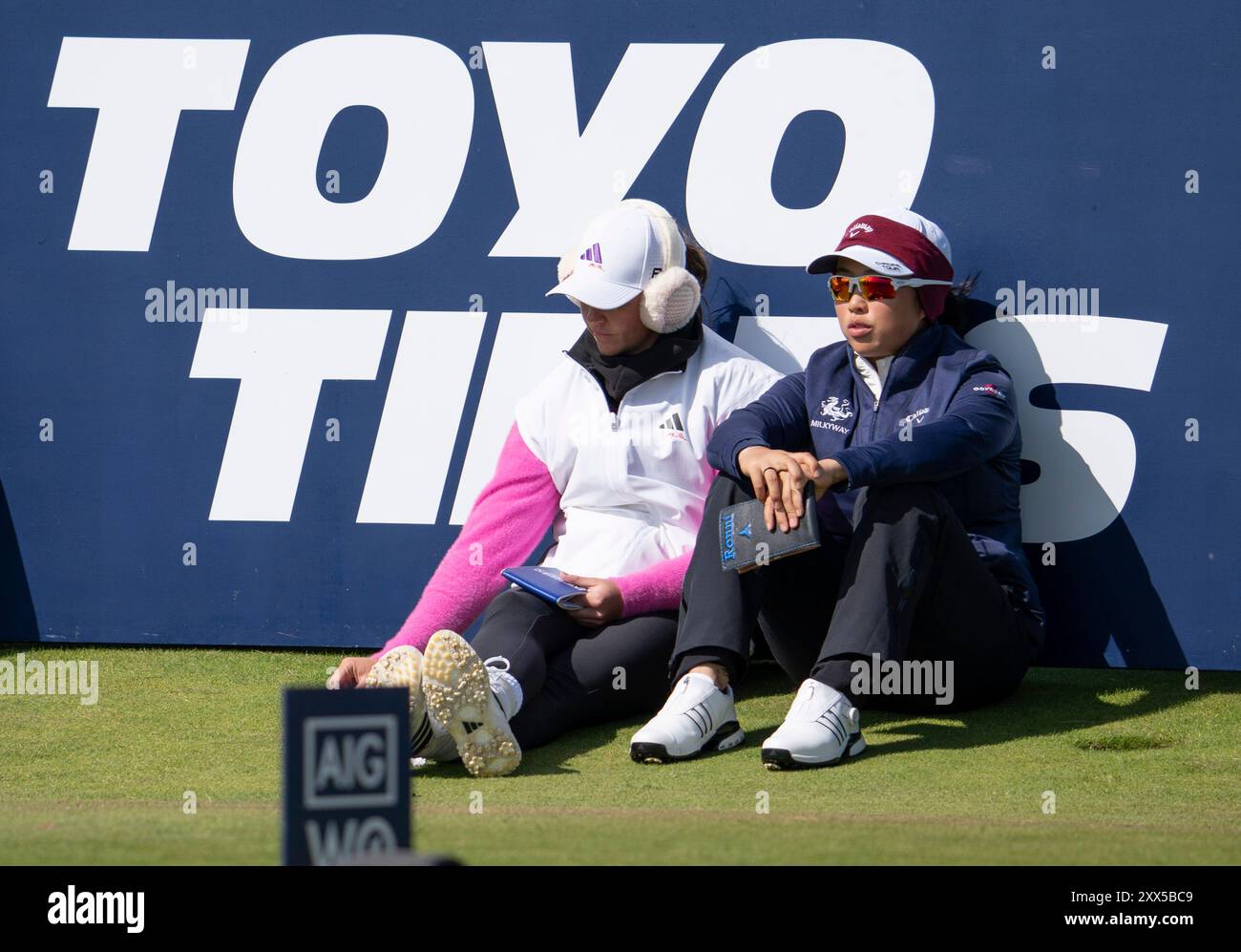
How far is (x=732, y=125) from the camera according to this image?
4852 mm

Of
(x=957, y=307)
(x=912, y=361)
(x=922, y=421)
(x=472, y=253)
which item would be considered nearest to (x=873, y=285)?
(x=912, y=361)

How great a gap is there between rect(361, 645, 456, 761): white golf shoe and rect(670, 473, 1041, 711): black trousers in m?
0.60

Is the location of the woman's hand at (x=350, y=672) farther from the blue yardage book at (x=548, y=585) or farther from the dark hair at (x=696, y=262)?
the dark hair at (x=696, y=262)

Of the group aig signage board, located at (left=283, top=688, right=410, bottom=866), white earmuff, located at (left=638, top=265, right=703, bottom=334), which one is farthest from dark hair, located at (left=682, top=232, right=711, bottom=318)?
aig signage board, located at (left=283, top=688, right=410, bottom=866)

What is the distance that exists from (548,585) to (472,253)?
1.27 m

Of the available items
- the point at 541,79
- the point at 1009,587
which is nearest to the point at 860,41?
the point at 541,79

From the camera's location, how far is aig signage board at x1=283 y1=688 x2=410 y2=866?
187cm

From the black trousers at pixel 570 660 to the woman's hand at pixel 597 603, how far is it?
29 mm

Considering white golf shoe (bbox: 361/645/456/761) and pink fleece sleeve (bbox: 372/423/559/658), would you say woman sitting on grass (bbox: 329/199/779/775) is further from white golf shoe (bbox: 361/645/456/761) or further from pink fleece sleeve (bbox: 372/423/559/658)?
white golf shoe (bbox: 361/645/456/761)

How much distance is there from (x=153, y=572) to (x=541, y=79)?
6.34 ft

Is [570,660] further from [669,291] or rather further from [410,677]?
[669,291]

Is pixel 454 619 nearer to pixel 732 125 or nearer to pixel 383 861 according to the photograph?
pixel 732 125
